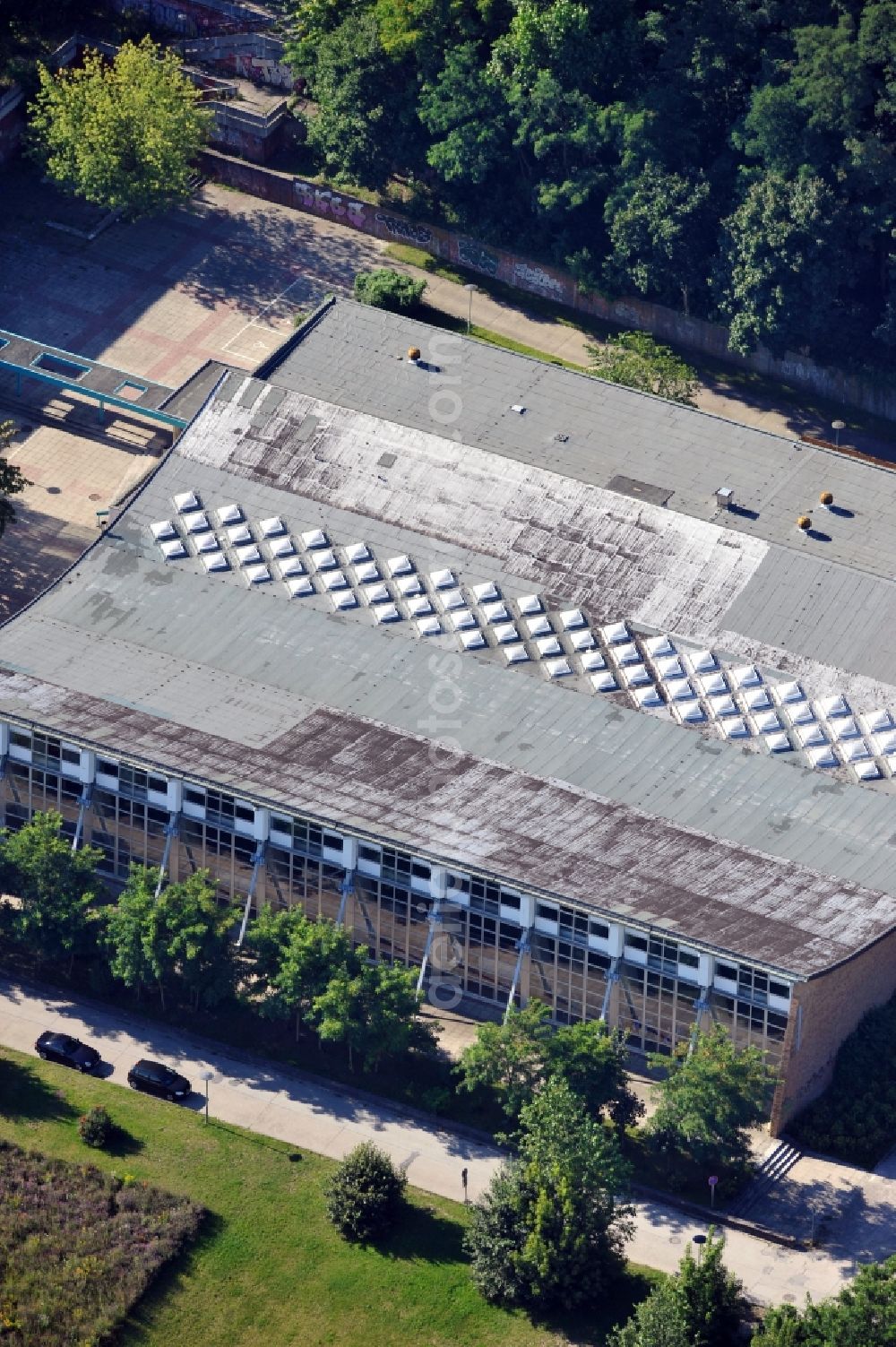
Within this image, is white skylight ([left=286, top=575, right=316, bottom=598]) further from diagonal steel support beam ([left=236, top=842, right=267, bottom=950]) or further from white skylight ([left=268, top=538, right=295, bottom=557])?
diagonal steel support beam ([left=236, top=842, right=267, bottom=950])

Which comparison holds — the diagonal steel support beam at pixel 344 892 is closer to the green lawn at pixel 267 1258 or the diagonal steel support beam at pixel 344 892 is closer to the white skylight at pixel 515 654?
the green lawn at pixel 267 1258

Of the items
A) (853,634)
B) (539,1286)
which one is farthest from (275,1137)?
(853,634)

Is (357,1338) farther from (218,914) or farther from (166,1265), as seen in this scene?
(218,914)

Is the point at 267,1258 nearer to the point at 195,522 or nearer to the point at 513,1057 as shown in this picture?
the point at 513,1057

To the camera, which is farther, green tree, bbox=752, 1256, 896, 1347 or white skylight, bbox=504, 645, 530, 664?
white skylight, bbox=504, 645, 530, 664

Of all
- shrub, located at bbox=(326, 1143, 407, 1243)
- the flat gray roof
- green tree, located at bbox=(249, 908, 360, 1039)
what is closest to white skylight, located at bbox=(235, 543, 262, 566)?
the flat gray roof

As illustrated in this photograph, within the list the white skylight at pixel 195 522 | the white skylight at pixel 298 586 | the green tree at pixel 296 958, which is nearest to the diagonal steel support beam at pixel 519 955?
the green tree at pixel 296 958
